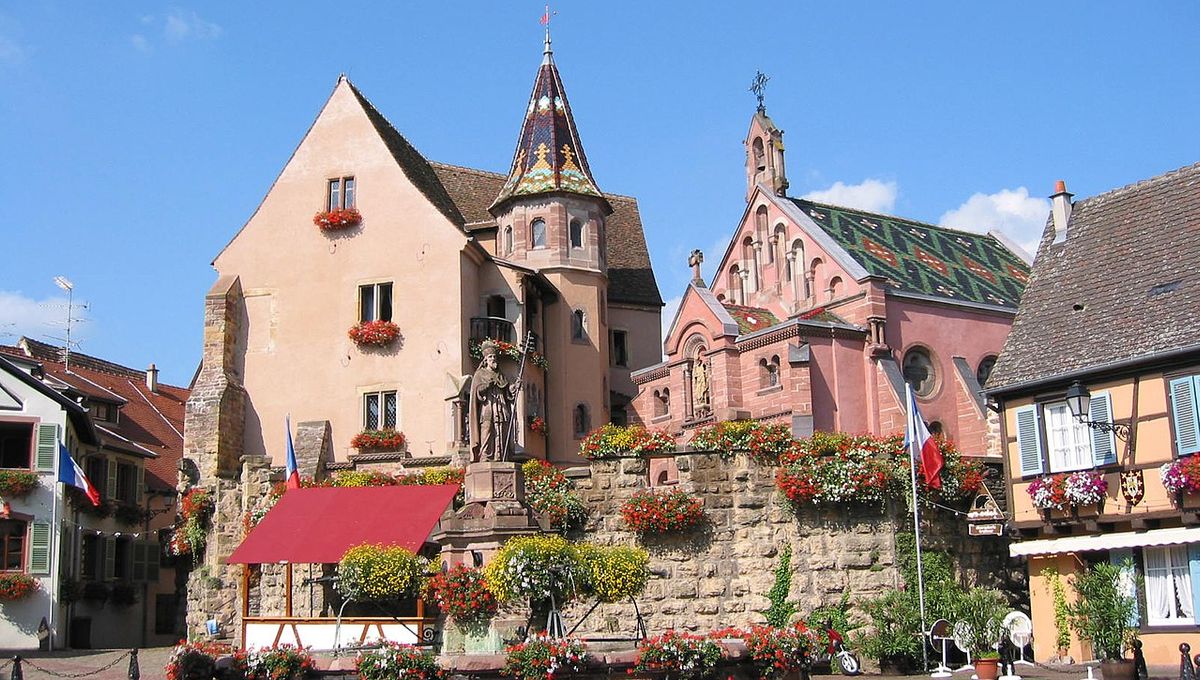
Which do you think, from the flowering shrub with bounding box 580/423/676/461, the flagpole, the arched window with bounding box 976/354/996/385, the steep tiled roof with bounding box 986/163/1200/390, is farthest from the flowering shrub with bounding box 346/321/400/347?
the arched window with bounding box 976/354/996/385

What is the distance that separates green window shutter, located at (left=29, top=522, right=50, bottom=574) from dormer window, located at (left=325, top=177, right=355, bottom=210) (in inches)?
470

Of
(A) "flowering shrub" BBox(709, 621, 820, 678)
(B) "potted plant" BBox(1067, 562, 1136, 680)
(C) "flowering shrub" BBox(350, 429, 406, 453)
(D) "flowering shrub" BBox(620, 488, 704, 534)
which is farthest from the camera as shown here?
(C) "flowering shrub" BBox(350, 429, 406, 453)

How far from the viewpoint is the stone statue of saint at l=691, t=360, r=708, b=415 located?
40188mm

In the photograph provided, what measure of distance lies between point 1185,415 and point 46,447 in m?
29.6

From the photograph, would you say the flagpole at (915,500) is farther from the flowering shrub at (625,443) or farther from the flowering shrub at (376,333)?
the flowering shrub at (376,333)

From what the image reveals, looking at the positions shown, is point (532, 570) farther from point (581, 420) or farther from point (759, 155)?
point (759, 155)

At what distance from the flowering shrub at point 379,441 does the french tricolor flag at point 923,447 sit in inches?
604

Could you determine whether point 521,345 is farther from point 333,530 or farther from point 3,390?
point 3,390

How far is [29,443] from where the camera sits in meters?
38.7

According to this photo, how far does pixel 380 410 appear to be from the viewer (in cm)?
3759

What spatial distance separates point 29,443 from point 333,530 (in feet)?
48.0

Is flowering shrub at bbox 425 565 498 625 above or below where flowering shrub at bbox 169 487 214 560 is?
below

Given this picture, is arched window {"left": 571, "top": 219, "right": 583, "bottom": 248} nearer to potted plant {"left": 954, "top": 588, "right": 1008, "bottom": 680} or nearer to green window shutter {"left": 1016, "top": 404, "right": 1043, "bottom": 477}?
green window shutter {"left": 1016, "top": 404, "right": 1043, "bottom": 477}

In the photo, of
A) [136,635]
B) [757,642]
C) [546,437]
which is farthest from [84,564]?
[757,642]
